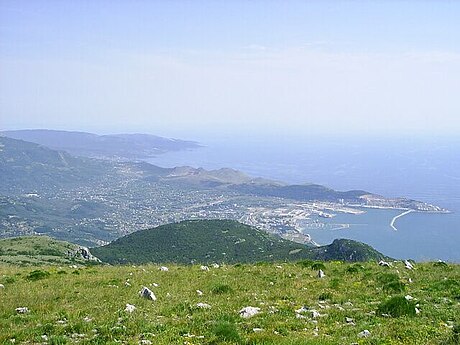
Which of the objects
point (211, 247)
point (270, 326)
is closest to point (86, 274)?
point (270, 326)

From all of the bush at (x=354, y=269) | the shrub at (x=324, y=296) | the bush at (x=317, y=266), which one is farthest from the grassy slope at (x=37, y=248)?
the shrub at (x=324, y=296)

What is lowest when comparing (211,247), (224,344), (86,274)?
(211,247)

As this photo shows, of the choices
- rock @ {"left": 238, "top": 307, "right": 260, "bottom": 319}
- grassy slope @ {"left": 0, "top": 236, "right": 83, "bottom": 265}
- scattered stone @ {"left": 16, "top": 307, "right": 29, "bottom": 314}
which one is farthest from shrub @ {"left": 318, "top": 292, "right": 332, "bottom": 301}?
grassy slope @ {"left": 0, "top": 236, "right": 83, "bottom": 265}

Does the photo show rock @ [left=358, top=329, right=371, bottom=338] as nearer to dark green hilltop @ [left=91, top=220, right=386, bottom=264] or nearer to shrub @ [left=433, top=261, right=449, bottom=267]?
shrub @ [left=433, top=261, right=449, bottom=267]

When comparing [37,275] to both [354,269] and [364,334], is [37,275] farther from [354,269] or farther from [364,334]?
[364,334]

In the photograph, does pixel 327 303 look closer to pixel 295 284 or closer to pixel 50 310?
pixel 295 284

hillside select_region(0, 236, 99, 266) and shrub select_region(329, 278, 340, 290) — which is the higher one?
shrub select_region(329, 278, 340, 290)

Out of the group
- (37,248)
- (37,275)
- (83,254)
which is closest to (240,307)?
(37,275)
